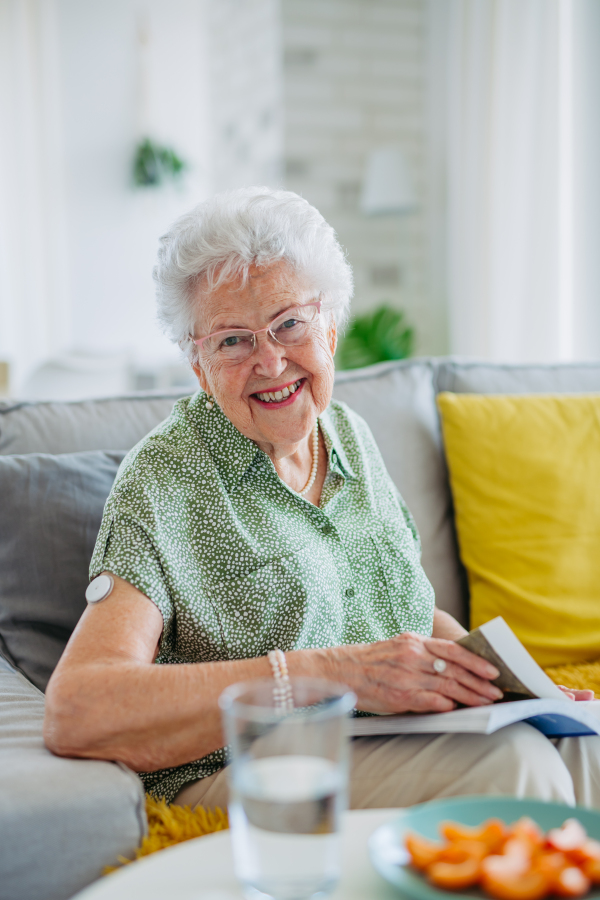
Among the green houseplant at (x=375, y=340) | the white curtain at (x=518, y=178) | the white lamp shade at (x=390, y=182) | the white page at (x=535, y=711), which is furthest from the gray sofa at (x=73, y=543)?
the white lamp shade at (x=390, y=182)

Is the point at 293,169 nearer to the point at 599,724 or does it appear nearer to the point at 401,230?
the point at 401,230

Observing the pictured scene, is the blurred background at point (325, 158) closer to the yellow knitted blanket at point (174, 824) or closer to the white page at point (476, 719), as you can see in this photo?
the white page at point (476, 719)

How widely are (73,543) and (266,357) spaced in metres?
0.44

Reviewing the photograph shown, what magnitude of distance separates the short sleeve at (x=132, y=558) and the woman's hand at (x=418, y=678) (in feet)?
0.80

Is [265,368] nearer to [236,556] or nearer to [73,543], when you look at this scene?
[236,556]

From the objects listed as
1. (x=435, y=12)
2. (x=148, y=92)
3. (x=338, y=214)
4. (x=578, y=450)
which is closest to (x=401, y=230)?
(x=338, y=214)

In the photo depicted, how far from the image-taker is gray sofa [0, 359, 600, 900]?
840mm

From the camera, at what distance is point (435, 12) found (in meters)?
4.10

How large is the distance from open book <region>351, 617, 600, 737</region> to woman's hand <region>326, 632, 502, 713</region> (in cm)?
1

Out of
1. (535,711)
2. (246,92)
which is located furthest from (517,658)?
(246,92)

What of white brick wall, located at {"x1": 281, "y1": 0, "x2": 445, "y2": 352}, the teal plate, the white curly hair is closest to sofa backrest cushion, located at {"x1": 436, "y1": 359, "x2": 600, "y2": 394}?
the white curly hair

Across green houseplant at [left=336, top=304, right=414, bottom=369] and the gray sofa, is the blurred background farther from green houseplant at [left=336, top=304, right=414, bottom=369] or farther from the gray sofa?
the gray sofa

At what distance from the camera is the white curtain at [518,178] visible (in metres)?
2.96

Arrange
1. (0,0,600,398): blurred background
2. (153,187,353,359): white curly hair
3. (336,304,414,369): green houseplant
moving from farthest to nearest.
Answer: (336,304,414,369): green houseplant < (0,0,600,398): blurred background < (153,187,353,359): white curly hair
